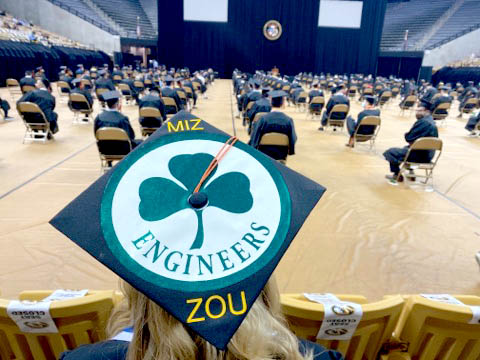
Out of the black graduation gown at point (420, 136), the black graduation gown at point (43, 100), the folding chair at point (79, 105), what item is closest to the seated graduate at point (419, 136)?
the black graduation gown at point (420, 136)

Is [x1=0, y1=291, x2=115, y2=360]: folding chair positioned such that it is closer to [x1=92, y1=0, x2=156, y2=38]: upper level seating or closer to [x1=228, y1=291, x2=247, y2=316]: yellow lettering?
[x1=228, y1=291, x2=247, y2=316]: yellow lettering

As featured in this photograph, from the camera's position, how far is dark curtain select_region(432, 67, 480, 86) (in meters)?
19.5

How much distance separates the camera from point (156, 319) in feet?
2.19

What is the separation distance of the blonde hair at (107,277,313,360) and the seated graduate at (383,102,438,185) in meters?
4.91

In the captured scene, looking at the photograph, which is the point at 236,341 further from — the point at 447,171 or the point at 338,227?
the point at 447,171

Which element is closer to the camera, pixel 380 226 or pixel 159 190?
pixel 159 190

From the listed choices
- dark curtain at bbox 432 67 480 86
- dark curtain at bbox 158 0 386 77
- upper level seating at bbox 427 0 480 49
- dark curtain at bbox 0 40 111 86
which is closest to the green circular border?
dark curtain at bbox 0 40 111 86

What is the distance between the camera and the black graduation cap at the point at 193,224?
683mm

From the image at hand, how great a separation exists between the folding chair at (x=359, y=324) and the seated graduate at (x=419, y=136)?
160 inches

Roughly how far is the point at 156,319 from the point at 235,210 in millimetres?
275

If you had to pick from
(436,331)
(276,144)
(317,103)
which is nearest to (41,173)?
(276,144)

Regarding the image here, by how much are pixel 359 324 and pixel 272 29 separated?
27.5m

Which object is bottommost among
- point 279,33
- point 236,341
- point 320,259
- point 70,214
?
point 320,259

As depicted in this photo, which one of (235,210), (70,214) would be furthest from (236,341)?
(70,214)
